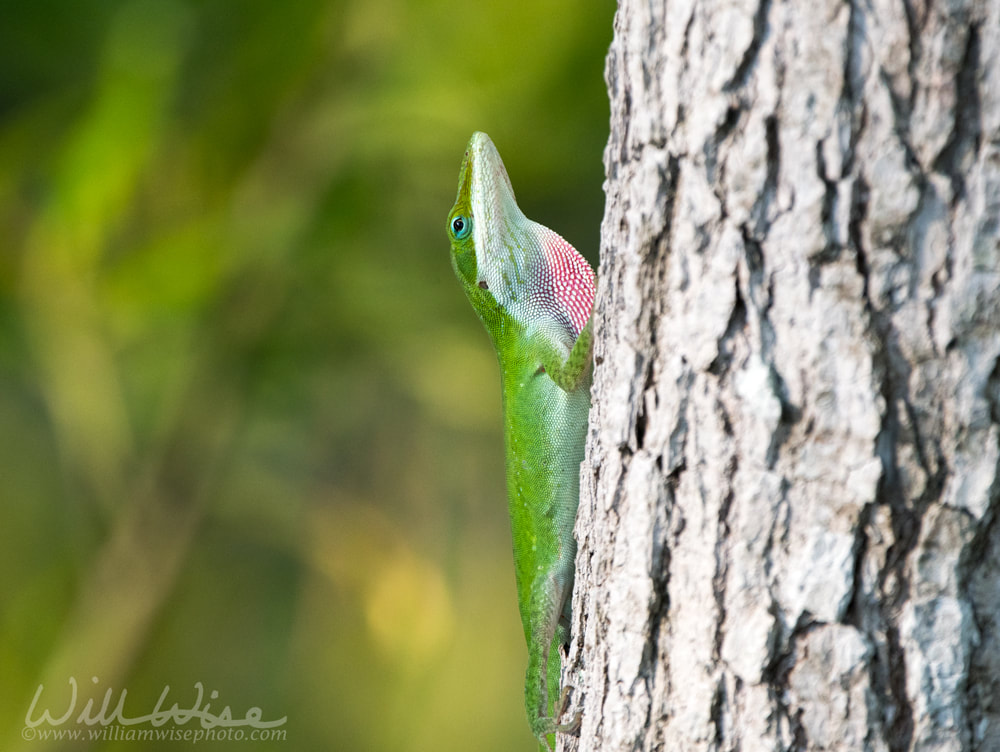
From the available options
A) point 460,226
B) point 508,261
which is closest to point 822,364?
point 508,261

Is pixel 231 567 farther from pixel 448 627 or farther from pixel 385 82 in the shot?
pixel 385 82

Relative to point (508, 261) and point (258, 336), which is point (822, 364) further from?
point (258, 336)

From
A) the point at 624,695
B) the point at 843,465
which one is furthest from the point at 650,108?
the point at 624,695

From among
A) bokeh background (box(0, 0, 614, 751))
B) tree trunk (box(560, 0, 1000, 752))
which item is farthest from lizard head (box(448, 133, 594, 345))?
bokeh background (box(0, 0, 614, 751))

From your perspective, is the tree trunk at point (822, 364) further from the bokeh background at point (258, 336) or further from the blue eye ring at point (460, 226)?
the bokeh background at point (258, 336)

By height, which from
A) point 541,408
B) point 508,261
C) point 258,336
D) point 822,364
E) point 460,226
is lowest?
point 822,364

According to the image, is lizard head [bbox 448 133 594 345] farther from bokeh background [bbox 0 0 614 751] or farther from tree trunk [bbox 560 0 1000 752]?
bokeh background [bbox 0 0 614 751]

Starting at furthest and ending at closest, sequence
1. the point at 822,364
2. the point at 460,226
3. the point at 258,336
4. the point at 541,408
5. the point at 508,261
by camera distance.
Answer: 1. the point at 258,336
2. the point at 460,226
3. the point at 508,261
4. the point at 541,408
5. the point at 822,364
